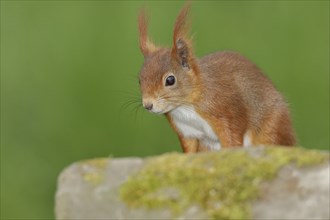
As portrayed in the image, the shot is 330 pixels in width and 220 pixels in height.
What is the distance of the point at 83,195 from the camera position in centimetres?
373

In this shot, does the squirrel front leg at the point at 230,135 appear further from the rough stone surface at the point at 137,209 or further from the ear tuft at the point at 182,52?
the rough stone surface at the point at 137,209

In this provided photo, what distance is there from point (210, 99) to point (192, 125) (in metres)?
0.24

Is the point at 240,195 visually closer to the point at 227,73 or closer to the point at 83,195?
the point at 83,195

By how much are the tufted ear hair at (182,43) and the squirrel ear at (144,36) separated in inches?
10.3

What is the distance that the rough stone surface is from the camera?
3.49m

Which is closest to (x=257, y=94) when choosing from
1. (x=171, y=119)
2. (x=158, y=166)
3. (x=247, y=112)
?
(x=247, y=112)

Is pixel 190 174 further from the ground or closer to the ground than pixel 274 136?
further from the ground

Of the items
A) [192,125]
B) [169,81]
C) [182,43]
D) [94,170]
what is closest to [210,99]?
[192,125]

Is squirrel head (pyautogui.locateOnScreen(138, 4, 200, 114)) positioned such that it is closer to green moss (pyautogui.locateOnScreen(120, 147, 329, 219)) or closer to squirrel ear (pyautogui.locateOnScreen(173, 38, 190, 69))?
squirrel ear (pyautogui.locateOnScreen(173, 38, 190, 69))

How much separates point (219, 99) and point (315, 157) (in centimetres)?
228

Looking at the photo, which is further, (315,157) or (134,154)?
(134,154)

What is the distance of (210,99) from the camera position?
578cm

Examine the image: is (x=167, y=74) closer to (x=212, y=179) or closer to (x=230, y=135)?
(x=230, y=135)

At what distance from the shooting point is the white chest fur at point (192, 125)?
575 centimetres
